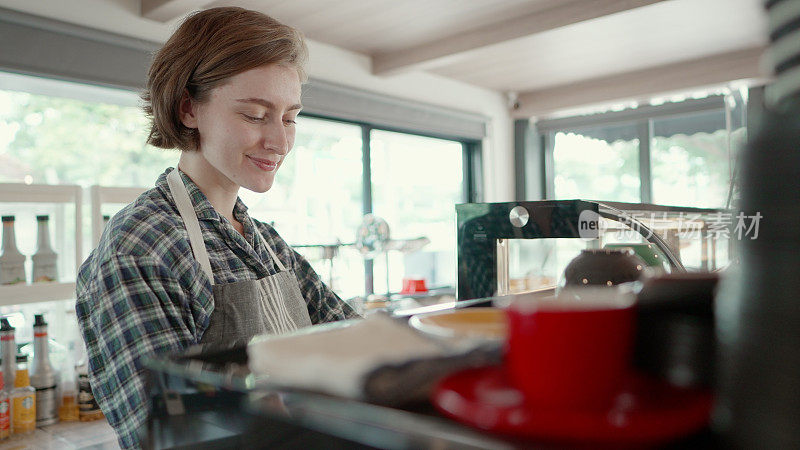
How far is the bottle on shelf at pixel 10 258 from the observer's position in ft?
6.05

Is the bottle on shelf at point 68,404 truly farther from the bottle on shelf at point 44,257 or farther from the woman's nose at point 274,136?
the woman's nose at point 274,136

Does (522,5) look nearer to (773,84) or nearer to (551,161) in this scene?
(551,161)

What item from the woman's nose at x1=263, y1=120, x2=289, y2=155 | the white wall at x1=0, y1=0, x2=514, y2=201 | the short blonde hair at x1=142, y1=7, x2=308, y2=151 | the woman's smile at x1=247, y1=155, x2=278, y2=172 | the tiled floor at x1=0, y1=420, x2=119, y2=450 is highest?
the white wall at x1=0, y1=0, x2=514, y2=201

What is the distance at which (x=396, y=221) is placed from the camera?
3.96 meters

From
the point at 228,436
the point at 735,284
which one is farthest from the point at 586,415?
the point at 228,436

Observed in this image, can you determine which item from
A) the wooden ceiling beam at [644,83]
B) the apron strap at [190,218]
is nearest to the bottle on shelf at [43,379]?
Result: the apron strap at [190,218]

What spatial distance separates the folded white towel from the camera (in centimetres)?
34

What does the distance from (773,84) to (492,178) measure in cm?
431

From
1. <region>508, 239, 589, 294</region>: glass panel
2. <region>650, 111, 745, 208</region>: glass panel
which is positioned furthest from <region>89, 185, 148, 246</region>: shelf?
<region>650, 111, 745, 208</region>: glass panel

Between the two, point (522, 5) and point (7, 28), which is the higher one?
point (522, 5)

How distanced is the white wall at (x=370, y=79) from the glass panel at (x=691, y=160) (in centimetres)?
104

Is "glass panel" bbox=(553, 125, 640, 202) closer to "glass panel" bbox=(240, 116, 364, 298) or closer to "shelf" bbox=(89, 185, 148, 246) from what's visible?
"glass panel" bbox=(240, 116, 364, 298)

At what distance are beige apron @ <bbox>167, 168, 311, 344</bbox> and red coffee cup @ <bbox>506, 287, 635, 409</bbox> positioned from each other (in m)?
0.74

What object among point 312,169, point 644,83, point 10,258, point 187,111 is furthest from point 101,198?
point 644,83
